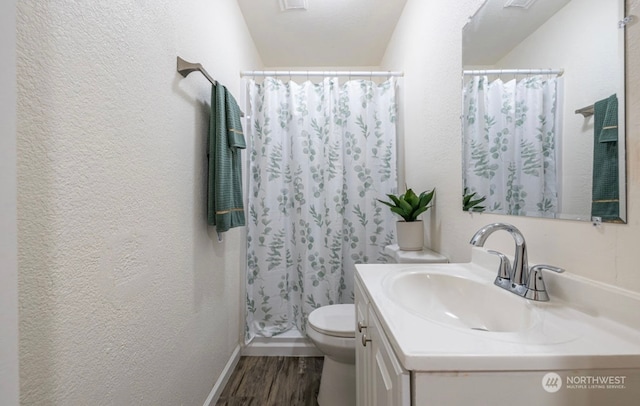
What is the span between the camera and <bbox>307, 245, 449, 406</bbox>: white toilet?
126cm

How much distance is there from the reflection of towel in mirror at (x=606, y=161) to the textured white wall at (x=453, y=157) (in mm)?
24

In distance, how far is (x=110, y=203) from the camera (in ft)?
2.18

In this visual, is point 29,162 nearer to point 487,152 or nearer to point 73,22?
point 73,22

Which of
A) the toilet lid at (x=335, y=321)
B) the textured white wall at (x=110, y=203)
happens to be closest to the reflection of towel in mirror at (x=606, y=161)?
the toilet lid at (x=335, y=321)

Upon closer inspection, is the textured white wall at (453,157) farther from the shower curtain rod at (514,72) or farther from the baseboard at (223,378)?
the baseboard at (223,378)

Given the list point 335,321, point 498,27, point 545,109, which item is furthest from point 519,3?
point 335,321

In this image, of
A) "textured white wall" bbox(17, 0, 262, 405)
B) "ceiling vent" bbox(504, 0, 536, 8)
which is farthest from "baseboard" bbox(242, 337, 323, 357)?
"ceiling vent" bbox(504, 0, 536, 8)

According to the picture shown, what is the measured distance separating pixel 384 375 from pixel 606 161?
0.67 metres

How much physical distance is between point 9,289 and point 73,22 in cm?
56

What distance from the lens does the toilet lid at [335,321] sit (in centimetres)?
128

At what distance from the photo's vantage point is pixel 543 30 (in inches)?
29.1

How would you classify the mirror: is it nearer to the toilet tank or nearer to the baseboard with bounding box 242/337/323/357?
the toilet tank

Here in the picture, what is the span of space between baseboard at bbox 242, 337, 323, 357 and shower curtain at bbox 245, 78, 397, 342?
0.23ft

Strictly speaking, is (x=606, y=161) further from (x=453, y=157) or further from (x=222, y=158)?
(x=222, y=158)
